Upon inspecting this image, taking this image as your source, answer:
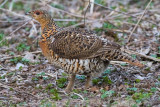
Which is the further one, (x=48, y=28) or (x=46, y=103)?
(x=48, y=28)

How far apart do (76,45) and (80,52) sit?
15cm

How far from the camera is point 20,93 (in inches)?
226

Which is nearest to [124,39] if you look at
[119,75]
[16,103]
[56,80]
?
[119,75]

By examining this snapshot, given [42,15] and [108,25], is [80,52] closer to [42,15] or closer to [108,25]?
[42,15]

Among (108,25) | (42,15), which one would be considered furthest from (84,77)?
(108,25)

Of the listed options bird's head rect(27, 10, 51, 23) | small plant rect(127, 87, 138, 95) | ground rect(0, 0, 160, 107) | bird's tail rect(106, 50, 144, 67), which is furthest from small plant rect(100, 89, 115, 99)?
bird's head rect(27, 10, 51, 23)

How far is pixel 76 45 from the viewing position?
18.7 ft

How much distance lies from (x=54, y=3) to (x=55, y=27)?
5.85m

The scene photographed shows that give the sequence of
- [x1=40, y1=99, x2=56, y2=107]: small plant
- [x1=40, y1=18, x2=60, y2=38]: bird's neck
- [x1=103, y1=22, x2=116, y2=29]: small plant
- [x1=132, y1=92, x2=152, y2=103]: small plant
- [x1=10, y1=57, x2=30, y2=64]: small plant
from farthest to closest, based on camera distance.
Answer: [x1=103, y1=22, x2=116, y2=29]: small plant
[x1=10, y1=57, x2=30, y2=64]: small plant
[x1=40, y1=18, x2=60, y2=38]: bird's neck
[x1=132, y1=92, x2=152, y2=103]: small plant
[x1=40, y1=99, x2=56, y2=107]: small plant

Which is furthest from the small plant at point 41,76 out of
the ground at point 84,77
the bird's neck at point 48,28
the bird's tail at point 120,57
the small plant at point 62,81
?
the bird's tail at point 120,57

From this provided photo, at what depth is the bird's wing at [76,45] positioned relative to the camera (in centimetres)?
567

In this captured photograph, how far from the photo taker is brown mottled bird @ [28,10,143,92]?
5680 mm

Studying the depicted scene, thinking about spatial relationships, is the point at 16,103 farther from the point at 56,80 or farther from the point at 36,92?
the point at 56,80

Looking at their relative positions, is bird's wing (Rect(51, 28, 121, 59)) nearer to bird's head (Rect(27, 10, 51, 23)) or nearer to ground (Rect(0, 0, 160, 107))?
bird's head (Rect(27, 10, 51, 23))
